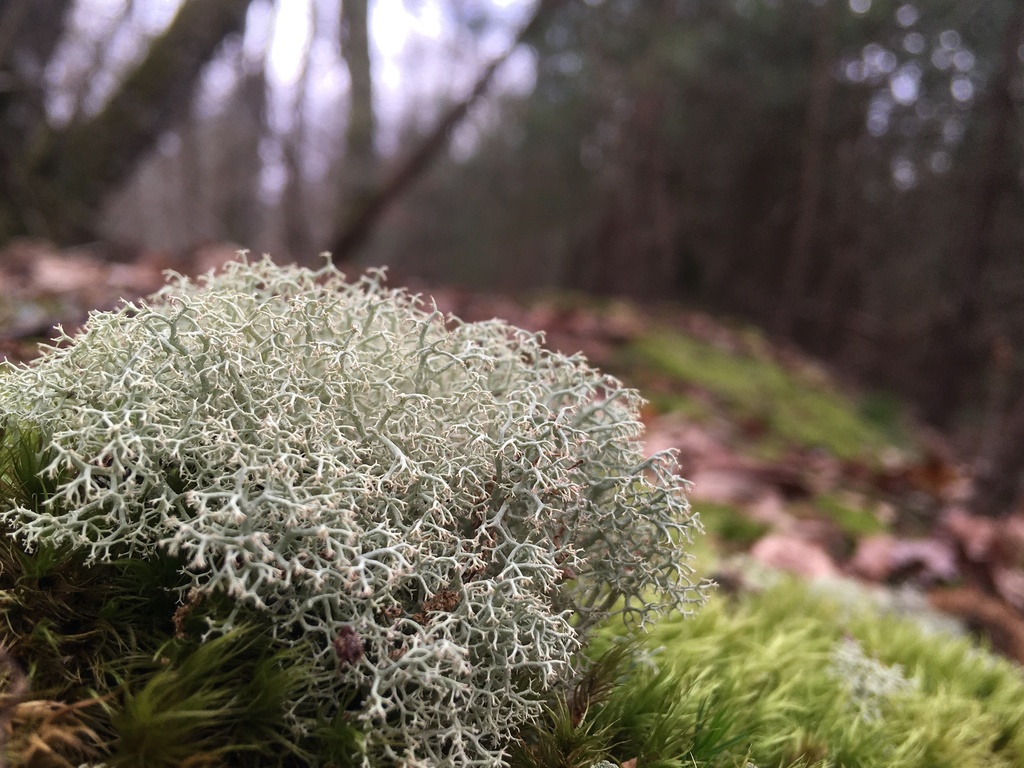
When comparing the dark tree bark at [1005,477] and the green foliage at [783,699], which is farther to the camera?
the dark tree bark at [1005,477]

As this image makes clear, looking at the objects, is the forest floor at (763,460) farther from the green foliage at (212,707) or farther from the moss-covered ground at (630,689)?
the green foliage at (212,707)

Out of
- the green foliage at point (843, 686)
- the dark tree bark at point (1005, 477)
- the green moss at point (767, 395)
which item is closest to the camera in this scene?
the green foliage at point (843, 686)

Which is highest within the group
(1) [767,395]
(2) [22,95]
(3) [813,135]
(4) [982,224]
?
(3) [813,135]

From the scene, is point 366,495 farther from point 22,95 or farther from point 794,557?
point 22,95

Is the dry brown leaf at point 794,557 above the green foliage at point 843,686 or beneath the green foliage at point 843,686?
beneath

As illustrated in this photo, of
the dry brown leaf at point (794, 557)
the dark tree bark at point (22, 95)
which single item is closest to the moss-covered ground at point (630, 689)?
the dry brown leaf at point (794, 557)

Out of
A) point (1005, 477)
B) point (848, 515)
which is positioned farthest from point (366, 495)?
point (1005, 477)
